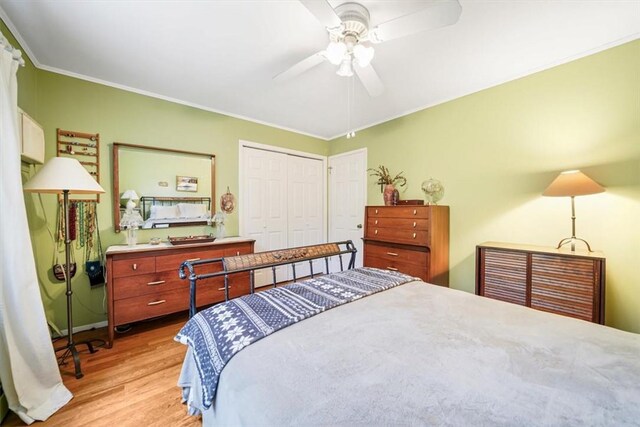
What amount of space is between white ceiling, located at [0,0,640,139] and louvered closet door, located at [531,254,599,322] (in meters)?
1.70

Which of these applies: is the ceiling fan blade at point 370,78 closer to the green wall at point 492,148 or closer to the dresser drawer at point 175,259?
the green wall at point 492,148

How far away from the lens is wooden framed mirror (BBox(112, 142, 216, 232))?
2.65 meters

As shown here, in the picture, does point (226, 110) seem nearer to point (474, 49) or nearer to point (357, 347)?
point (474, 49)

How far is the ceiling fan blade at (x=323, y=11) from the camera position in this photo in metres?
1.27

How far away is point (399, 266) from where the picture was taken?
291 centimetres

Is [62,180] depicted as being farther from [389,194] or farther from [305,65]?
[389,194]

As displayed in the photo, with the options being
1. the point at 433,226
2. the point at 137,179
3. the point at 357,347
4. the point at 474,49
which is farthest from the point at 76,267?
the point at 474,49

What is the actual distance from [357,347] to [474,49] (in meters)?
2.42

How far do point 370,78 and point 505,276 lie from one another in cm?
204

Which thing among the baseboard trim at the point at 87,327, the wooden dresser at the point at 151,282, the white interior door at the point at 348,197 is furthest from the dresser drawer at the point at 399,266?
the baseboard trim at the point at 87,327

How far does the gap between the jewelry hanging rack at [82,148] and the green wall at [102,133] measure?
46mm

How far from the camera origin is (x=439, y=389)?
0.75m

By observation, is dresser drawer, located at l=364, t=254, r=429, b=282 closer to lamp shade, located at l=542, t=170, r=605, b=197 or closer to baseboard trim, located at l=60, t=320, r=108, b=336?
lamp shade, located at l=542, t=170, r=605, b=197

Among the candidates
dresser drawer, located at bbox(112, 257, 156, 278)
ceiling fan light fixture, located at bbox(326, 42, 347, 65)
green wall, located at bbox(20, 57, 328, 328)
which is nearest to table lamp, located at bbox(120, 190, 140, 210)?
green wall, located at bbox(20, 57, 328, 328)
